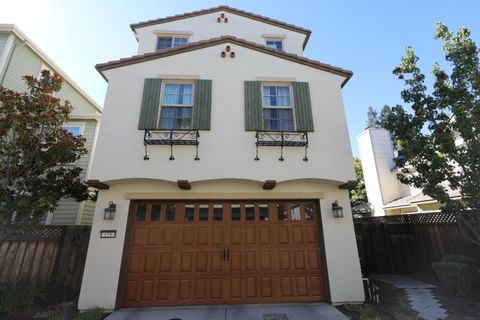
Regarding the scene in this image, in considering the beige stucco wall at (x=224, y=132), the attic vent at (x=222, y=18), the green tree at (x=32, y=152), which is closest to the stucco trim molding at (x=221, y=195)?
the beige stucco wall at (x=224, y=132)

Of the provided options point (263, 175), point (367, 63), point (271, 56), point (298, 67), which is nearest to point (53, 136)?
point (263, 175)

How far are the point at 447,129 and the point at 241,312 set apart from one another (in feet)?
22.8

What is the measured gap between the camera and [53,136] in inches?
246

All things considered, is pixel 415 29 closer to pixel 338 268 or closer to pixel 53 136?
pixel 338 268

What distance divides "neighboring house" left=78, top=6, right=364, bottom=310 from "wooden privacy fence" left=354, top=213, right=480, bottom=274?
2.43 meters

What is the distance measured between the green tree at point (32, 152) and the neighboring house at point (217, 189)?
54.8 inches

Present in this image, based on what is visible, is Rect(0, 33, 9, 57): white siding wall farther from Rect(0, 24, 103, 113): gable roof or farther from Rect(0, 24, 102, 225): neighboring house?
Rect(0, 24, 103, 113): gable roof

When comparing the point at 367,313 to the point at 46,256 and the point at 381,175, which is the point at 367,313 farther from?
the point at 381,175

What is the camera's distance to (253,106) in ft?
21.1

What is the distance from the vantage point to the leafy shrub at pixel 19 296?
5030mm

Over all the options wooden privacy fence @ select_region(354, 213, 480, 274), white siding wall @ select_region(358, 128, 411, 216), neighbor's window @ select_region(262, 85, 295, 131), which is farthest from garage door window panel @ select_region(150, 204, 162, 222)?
white siding wall @ select_region(358, 128, 411, 216)

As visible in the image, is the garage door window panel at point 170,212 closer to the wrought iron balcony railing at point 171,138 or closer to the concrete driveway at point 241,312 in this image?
the wrought iron balcony railing at point 171,138

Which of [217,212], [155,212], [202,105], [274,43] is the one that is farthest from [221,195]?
[274,43]

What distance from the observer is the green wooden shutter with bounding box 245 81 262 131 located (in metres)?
6.24
